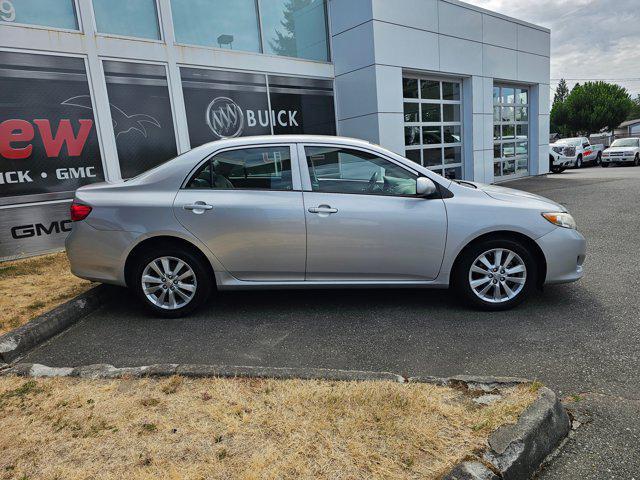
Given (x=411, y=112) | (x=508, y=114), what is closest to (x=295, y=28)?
(x=411, y=112)

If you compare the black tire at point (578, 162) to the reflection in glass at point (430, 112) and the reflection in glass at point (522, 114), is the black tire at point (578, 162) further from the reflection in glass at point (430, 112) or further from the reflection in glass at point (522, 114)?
the reflection in glass at point (430, 112)

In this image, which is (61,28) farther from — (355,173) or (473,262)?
(473,262)

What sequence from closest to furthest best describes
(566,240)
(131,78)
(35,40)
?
(566,240)
(35,40)
(131,78)

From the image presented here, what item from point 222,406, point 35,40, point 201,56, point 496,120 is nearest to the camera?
point 222,406

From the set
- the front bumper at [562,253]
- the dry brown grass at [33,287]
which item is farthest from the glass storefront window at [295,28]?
the front bumper at [562,253]

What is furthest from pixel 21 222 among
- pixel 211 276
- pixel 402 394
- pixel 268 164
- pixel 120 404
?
pixel 402 394

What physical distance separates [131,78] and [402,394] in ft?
24.4

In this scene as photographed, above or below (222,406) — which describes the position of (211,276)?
above

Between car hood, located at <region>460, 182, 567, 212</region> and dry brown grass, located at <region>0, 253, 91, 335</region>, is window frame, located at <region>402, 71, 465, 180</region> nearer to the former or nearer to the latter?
car hood, located at <region>460, 182, 567, 212</region>

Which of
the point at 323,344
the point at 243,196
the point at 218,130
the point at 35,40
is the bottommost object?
the point at 323,344

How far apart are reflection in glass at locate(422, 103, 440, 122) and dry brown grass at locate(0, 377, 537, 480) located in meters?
10.1

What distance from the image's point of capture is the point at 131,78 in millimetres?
7871

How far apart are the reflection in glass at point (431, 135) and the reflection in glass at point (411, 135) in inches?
10.7

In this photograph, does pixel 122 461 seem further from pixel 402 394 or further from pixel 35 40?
pixel 35 40
